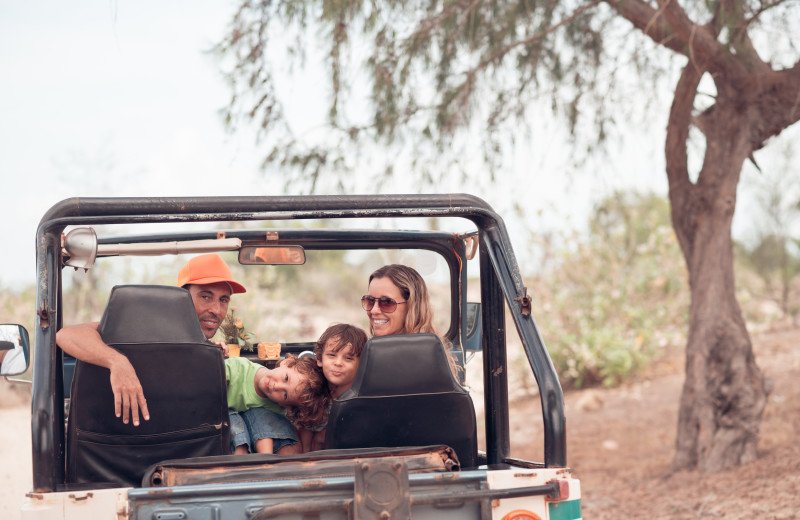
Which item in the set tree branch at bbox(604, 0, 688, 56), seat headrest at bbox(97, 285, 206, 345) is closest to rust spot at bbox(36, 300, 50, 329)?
seat headrest at bbox(97, 285, 206, 345)

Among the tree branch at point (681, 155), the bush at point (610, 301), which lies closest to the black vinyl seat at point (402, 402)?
the tree branch at point (681, 155)

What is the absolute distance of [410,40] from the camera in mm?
6770

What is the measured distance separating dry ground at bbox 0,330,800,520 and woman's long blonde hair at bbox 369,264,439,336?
126 inches

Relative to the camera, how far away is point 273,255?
445 centimetres

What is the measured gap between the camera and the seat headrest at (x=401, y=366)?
2986 millimetres

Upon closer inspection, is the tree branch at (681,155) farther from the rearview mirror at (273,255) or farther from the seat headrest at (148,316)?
the seat headrest at (148,316)

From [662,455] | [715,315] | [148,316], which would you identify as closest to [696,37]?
[715,315]

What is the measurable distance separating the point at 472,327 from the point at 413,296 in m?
0.55

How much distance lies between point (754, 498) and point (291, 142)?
14.9 ft

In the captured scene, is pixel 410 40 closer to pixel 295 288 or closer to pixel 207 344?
pixel 207 344

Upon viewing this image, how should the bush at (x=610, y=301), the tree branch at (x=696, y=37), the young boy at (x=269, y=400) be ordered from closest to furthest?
the young boy at (x=269, y=400) → the tree branch at (x=696, y=37) → the bush at (x=610, y=301)

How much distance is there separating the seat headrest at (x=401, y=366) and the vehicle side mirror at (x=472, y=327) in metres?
A: 1.30

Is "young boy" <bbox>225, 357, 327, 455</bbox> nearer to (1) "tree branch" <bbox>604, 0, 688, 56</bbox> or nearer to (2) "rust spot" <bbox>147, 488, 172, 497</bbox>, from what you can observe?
(2) "rust spot" <bbox>147, 488, 172, 497</bbox>

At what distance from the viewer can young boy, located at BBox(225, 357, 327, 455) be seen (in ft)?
10.9
